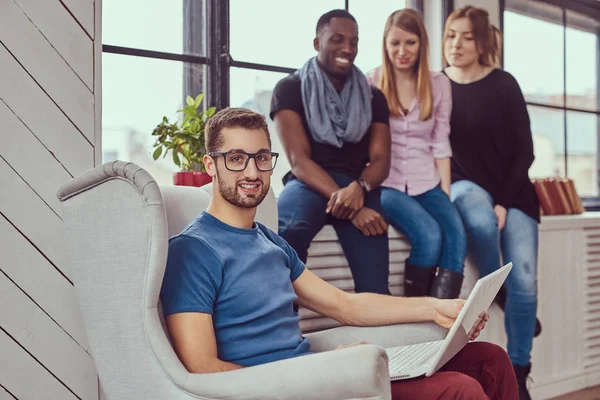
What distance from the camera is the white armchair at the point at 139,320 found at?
1.32m

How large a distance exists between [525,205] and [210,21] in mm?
1515

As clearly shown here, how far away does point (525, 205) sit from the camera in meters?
3.12

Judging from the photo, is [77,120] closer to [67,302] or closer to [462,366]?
[67,302]

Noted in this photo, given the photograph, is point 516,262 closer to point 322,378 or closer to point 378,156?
point 378,156

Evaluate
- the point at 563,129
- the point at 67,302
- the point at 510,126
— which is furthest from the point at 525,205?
the point at 67,302

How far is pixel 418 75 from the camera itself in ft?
9.44

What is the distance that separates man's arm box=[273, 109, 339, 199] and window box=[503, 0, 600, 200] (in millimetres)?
1846

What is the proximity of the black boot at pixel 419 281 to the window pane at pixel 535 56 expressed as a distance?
1.67 metres

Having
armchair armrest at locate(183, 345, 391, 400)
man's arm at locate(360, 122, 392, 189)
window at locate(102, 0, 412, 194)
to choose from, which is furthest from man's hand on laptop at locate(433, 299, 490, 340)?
window at locate(102, 0, 412, 194)

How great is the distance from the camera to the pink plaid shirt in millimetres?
2848

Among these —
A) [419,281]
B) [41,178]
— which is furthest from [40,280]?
[419,281]

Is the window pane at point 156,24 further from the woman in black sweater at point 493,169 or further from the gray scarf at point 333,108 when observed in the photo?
the woman in black sweater at point 493,169

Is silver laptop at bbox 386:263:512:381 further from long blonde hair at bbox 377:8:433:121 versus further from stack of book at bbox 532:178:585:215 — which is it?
stack of book at bbox 532:178:585:215

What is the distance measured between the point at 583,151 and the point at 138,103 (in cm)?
299
